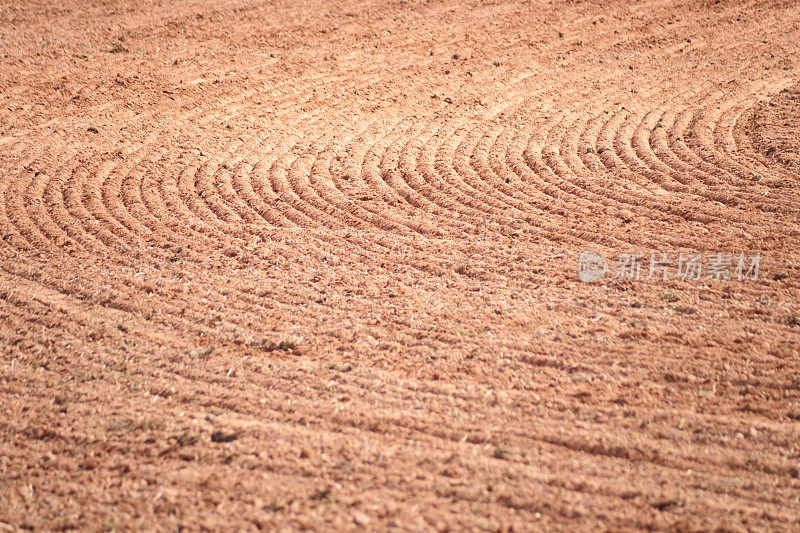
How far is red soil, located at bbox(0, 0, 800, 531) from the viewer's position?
3.59 m

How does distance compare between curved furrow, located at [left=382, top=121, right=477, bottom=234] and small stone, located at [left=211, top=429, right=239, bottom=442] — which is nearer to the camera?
small stone, located at [left=211, top=429, right=239, bottom=442]

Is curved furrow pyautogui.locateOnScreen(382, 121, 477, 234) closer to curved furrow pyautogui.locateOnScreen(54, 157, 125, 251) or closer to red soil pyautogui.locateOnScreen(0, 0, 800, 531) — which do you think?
red soil pyautogui.locateOnScreen(0, 0, 800, 531)

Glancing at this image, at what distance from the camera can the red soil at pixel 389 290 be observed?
3590mm

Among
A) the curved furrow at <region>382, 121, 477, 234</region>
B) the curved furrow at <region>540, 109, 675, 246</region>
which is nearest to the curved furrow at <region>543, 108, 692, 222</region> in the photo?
the curved furrow at <region>540, 109, 675, 246</region>

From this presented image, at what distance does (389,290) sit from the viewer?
5.89m

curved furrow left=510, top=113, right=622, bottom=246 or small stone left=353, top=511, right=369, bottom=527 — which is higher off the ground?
curved furrow left=510, top=113, right=622, bottom=246

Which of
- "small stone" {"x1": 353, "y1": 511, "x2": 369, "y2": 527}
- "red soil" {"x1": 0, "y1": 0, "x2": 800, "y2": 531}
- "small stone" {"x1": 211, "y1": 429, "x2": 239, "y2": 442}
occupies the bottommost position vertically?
"small stone" {"x1": 353, "y1": 511, "x2": 369, "y2": 527}

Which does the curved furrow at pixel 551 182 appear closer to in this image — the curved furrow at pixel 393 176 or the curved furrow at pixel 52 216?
Answer: the curved furrow at pixel 393 176

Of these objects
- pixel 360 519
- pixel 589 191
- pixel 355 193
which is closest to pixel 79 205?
pixel 355 193

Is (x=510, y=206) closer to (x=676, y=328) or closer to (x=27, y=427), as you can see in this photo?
(x=676, y=328)

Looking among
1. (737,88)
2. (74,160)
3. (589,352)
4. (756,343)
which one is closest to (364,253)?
(589,352)

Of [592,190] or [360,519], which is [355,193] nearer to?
[592,190]

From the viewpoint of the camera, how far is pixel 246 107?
11.0m

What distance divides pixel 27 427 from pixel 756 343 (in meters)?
5.26
